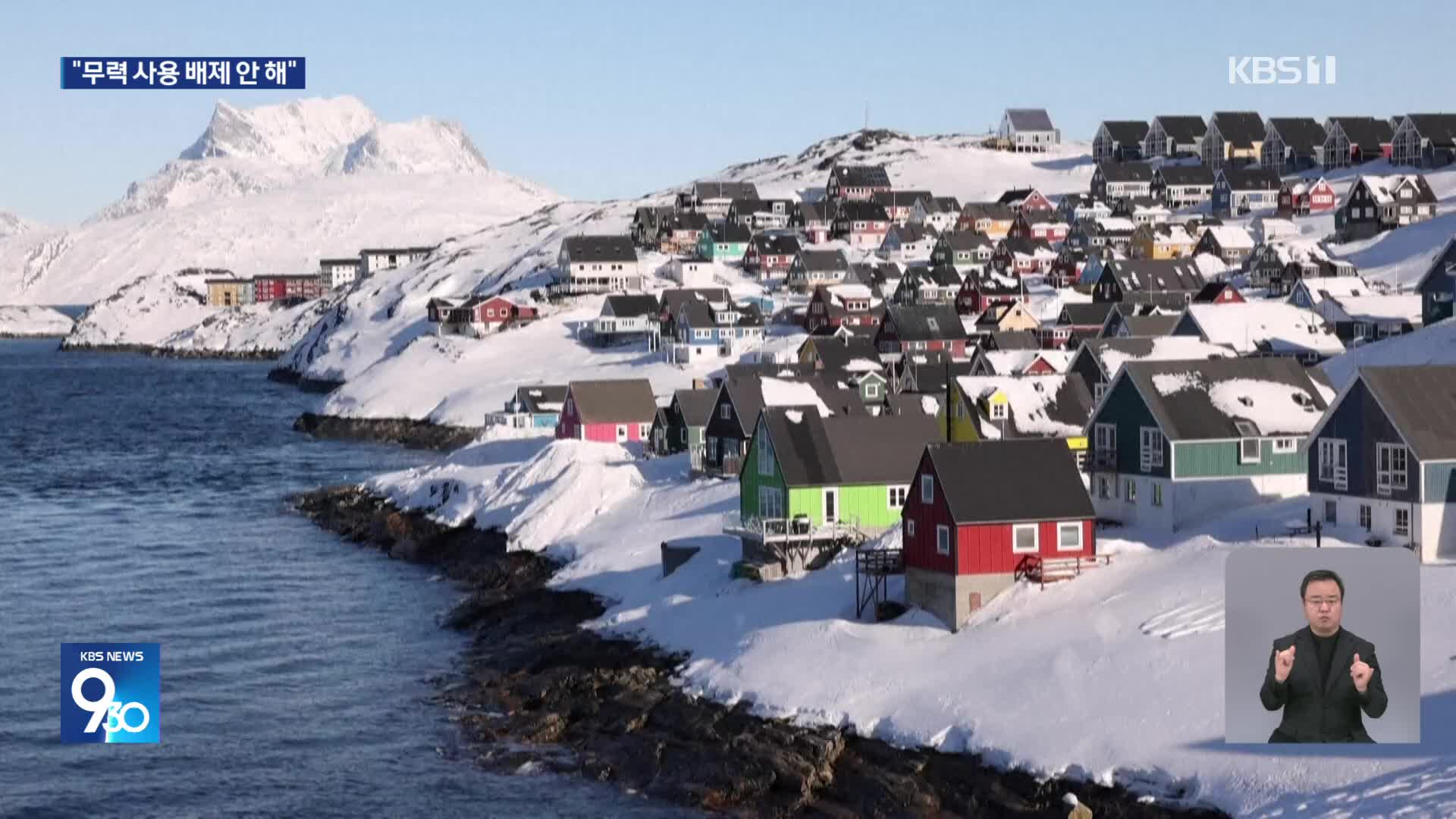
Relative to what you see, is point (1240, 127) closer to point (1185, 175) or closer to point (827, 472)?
point (1185, 175)

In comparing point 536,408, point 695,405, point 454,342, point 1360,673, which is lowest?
point 1360,673

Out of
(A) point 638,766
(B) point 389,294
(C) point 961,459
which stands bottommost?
(A) point 638,766

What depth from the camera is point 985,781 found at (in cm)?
3488

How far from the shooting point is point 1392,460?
143ft

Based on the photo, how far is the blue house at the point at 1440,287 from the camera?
84250mm

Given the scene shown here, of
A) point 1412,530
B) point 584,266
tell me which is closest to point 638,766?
point 1412,530

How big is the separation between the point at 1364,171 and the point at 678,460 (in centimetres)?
10842

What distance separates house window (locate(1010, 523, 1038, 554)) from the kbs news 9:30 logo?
19128mm

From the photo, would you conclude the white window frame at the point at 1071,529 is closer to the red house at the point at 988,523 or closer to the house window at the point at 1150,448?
the red house at the point at 988,523

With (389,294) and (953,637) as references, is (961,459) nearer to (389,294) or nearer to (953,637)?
(953,637)

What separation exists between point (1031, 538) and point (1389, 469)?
26.8 feet

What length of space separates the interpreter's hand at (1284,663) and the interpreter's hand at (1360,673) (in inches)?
39.5

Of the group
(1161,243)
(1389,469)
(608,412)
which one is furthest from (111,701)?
(1161,243)

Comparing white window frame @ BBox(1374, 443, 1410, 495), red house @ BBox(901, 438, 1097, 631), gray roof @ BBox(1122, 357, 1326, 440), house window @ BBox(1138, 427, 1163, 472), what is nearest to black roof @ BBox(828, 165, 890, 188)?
gray roof @ BBox(1122, 357, 1326, 440)
